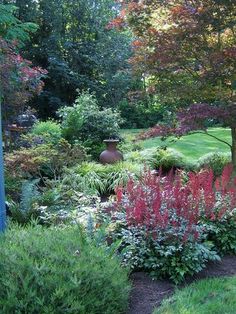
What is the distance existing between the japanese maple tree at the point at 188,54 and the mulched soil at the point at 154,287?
2.90 m

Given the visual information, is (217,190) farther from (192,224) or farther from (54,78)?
(54,78)

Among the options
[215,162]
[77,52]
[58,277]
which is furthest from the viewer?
[77,52]

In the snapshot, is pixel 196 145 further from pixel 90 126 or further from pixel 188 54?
pixel 188 54

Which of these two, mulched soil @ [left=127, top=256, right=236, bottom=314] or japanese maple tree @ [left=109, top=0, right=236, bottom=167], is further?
japanese maple tree @ [left=109, top=0, right=236, bottom=167]

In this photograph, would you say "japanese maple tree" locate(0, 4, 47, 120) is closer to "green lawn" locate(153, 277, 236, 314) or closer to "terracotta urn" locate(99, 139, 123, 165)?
"terracotta urn" locate(99, 139, 123, 165)

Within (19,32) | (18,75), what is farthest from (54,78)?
(19,32)

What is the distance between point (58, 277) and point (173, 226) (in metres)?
1.58

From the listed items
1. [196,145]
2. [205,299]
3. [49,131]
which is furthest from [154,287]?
[196,145]

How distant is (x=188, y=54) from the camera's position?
288 inches

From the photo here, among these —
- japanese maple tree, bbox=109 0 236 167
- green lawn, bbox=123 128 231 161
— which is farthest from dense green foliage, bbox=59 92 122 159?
japanese maple tree, bbox=109 0 236 167

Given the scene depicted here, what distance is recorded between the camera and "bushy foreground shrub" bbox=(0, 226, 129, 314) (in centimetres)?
282

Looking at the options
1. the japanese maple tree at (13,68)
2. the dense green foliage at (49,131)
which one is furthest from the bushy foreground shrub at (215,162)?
Result: the japanese maple tree at (13,68)

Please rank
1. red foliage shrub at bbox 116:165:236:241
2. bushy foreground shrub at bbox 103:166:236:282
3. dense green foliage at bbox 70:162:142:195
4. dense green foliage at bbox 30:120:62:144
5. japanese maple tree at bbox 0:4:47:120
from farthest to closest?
dense green foliage at bbox 30:120:62:144 < dense green foliage at bbox 70:162:142:195 < japanese maple tree at bbox 0:4:47:120 < red foliage shrub at bbox 116:165:236:241 < bushy foreground shrub at bbox 103:166:236:282

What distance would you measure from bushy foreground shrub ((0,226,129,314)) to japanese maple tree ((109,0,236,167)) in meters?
3.97
